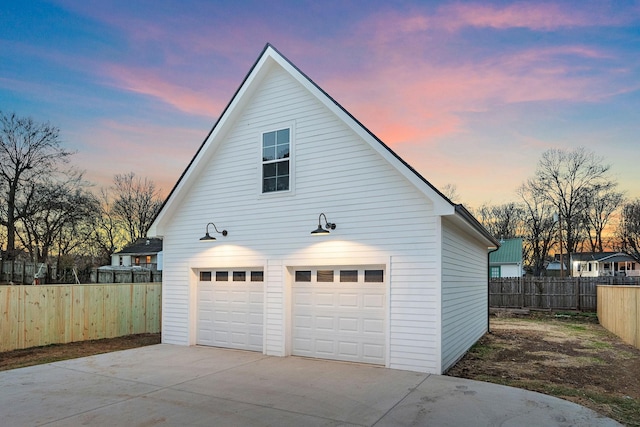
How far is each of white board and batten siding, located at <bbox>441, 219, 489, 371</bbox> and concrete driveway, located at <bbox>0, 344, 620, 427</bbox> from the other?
138 cm

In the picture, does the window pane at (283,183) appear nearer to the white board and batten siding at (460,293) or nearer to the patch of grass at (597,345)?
the white board and batten siding at (460,293)

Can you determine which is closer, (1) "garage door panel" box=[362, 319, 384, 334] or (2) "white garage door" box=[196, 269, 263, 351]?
(1) "garage door panel" box=[362, 319, 384, 334]

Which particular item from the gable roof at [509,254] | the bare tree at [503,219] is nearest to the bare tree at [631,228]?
the bare tree at [503,219]

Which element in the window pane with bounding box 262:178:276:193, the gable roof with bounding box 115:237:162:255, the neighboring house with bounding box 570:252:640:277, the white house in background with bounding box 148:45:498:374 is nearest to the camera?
the white house in background with bounding box 148:45:498:374

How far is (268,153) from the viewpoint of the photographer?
406 inches

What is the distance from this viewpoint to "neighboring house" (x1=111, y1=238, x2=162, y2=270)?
138ft

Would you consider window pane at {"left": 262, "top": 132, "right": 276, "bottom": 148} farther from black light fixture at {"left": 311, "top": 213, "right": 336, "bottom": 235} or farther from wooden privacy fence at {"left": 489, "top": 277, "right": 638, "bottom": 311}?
wooden privacy fence at {"left": 489, "top": 277, "right": 638, "bottom": 311}

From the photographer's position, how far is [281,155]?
10078mm

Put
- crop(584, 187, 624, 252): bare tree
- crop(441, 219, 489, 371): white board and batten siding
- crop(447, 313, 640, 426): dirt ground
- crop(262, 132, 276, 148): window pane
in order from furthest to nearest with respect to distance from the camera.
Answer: crop(584, 187, 624, 252): bare tree < crop(262, 132, 276, 148): window pane < crop(441, 219, 489, 371): white board and batten siding < crop(447, 313, 640, 426): dirt ground

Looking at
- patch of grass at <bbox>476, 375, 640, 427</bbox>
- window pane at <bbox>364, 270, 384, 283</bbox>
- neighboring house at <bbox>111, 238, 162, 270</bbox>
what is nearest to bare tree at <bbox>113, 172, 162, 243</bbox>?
neighboring house at <bbox>111, 238, 162, 270</bbox>

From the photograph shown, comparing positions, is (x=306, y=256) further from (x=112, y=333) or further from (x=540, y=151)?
(x=540, y=151)

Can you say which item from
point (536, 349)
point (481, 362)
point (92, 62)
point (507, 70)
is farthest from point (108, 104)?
point (536, 349)

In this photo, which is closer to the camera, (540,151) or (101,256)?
(540,151)

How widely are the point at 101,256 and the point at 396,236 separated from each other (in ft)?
126
